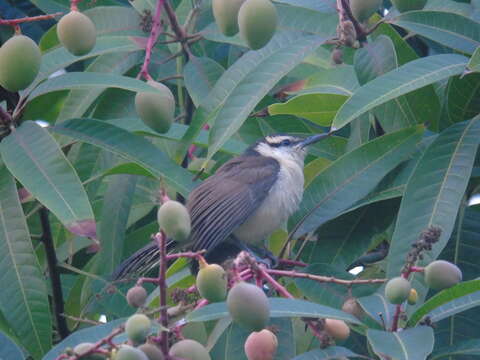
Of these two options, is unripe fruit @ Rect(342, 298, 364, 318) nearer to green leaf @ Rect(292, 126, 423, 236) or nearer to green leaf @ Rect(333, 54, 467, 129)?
green leaf @ Rect(333, 54, 467, 129)

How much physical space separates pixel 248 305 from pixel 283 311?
52 cm

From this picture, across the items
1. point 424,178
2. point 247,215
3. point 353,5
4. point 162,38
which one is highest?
point 353,5

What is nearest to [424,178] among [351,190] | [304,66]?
[351,190]

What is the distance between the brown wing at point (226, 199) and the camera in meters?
3.89

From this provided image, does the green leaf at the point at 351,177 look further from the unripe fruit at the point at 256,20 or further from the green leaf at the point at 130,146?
the unripe fruit at the point at 256,20

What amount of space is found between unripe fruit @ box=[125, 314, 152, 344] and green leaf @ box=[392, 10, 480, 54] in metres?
1.92

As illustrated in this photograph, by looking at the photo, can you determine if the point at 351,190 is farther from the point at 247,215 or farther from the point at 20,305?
the point at 20,305

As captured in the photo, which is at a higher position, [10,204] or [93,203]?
[10,204]

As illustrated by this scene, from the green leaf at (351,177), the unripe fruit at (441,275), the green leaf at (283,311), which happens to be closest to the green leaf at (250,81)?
the green leaf at (351,177)

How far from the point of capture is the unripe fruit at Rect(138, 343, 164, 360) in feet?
7.21

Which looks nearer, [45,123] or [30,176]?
[30,176]

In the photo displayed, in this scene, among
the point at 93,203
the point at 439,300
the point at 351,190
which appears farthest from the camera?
the point at 93,203

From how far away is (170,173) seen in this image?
3.48 m

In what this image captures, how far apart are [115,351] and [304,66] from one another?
257 cm
